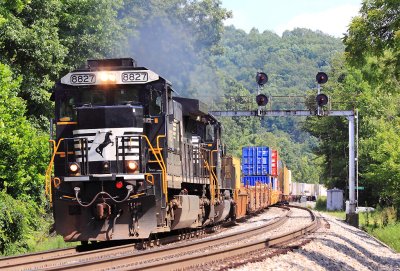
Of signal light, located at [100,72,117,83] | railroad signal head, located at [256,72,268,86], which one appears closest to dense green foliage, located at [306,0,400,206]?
railroad signal head, located at [256,72,268,86]

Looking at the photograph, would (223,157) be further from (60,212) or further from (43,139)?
(60,212)

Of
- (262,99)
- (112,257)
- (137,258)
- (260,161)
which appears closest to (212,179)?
(137,258)

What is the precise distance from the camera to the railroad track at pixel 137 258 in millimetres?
10525

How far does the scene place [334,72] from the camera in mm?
65688

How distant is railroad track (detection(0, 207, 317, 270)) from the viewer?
10.5 metres

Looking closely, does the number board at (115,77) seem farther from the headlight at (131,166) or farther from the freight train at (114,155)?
the headlight at (131,166)

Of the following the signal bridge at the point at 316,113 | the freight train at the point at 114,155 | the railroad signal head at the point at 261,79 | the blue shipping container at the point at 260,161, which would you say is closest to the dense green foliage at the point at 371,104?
the signal bridge at the point at 316,113

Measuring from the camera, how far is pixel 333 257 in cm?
1372

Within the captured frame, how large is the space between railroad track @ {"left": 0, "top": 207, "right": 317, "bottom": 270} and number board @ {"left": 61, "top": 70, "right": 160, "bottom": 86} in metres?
3.62

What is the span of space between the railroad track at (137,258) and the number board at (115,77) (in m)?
3.62

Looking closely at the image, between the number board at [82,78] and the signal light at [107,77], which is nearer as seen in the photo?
the signal light at [107,77]

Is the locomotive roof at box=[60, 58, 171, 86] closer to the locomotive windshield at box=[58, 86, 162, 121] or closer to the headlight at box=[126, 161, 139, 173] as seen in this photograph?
the locomotive windshield at box=[58, 86, 162, 121]

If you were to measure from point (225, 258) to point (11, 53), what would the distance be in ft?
52.5

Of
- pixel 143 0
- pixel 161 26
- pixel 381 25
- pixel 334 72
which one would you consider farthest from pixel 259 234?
pixel 334 72
